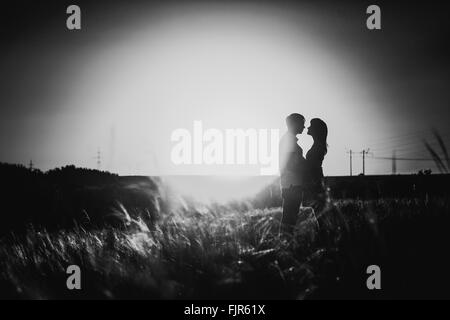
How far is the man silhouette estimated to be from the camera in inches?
210

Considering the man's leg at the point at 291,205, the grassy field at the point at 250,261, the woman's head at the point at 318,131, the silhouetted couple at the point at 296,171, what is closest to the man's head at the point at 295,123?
the silhouetted couple at the point at 296,171

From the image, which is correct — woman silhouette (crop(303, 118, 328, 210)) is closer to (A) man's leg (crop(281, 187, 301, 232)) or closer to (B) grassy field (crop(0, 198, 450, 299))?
(A) man's leg (crop(281, 187, 301, 232))

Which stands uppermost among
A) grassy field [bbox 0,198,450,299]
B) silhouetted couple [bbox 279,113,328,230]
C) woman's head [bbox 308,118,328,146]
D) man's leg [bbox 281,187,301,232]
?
woman's head [bbox 308,118,328,146]

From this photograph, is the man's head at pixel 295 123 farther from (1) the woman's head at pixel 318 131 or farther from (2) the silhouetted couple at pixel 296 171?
(1) the woman's head at pixel 318 131

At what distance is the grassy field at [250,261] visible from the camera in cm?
318

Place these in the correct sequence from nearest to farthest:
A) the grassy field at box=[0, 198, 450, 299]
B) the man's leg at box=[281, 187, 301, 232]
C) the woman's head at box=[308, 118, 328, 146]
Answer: the grassy field at box=[0, 198, 450, 299] → the man's leg at box=[281, 187, 301, 232] → the woman's head at box=[308, 118, 328, 146]

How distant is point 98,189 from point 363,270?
21.9 metres

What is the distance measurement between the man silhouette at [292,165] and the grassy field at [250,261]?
55 cm

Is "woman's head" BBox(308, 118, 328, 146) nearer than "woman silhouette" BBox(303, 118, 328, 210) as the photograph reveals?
No

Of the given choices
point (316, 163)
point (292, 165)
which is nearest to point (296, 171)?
point (292, 165)

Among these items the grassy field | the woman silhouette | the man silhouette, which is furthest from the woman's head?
the grassy field
